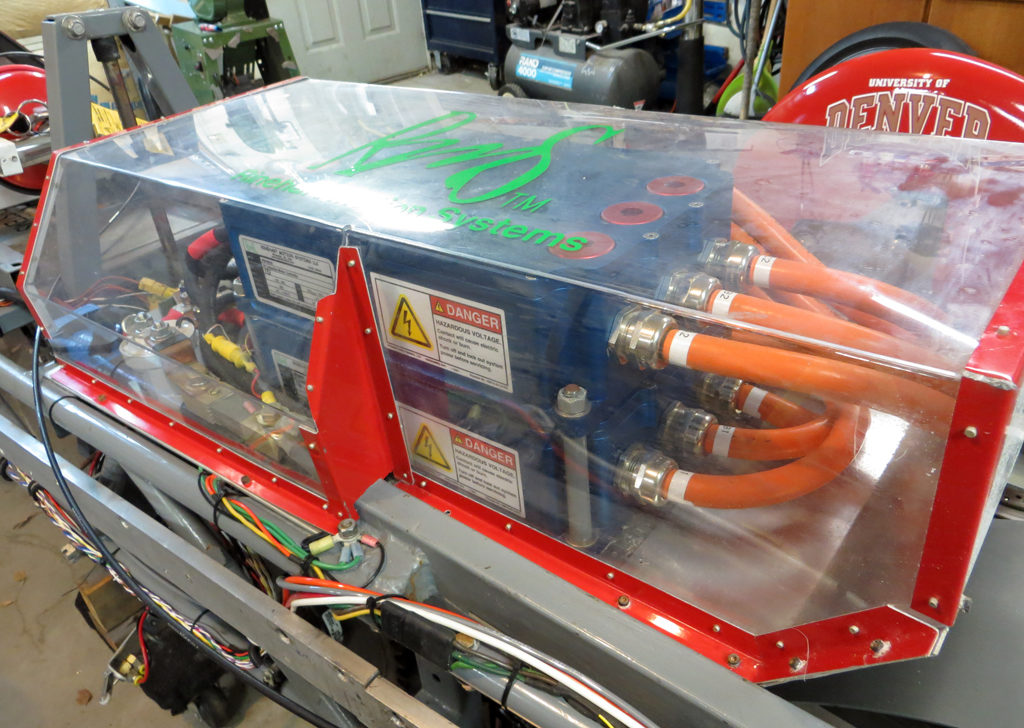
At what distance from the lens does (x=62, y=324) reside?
1320 millimetres

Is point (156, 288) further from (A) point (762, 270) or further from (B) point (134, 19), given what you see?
(A) point (762, 270)

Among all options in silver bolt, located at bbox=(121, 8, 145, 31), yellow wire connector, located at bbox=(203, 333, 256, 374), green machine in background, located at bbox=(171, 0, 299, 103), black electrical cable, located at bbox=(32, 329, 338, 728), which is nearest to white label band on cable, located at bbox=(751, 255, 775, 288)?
yellow wire connector, located at bbox=(203, 333, 256, 374)

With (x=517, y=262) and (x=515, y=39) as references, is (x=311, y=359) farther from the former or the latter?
(x=515, y=39)

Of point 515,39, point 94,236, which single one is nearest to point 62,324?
point 94,236

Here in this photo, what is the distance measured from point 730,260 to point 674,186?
0.63 ft

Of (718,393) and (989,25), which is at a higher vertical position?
(989,25)

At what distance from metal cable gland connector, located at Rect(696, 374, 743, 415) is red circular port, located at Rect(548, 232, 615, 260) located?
0.17 meters

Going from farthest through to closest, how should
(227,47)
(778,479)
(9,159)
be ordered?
(227,47)
(9,159)
(778,479)

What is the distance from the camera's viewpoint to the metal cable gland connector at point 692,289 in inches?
25.6

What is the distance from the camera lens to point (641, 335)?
645 mm

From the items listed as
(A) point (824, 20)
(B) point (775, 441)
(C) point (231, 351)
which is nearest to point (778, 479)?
(B) point (775, 441)

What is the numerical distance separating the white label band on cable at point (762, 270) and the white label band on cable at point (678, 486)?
21cm

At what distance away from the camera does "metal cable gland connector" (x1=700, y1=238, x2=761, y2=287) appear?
70 centimetres

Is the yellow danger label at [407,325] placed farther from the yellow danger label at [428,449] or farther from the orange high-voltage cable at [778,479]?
the orange high-voltage cable at [778,479]
